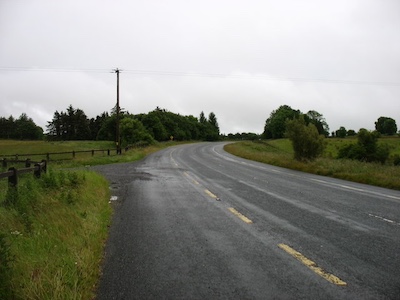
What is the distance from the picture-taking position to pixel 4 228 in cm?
595

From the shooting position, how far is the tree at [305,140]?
2445 cm

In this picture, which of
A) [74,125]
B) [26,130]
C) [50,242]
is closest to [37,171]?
[50,242]

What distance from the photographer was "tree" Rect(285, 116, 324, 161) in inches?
963

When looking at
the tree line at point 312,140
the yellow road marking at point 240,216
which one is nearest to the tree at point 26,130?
the tree line at point 312,140

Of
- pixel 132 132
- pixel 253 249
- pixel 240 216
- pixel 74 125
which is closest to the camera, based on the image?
pixel 253 249

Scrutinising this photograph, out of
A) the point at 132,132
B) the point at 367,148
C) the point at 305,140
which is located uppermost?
the point at 132,132

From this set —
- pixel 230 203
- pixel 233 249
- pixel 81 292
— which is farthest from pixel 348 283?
pixel 230 203

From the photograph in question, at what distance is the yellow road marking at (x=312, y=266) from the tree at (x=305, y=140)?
20238 mm

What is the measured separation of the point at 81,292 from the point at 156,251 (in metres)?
1.72

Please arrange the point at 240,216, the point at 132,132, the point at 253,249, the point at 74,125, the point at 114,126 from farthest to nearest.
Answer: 1. the point at 74,125
2. the point at 114,126
3. the point at 132,132
4. the point at 240,216
5. the point at 253,249

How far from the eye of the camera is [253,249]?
543 centimetres

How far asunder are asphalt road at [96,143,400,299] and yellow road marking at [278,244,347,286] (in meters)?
0.01

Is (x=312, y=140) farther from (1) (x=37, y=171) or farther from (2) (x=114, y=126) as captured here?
(2) (x=114, y=126)

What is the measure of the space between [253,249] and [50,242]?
3223 mm
